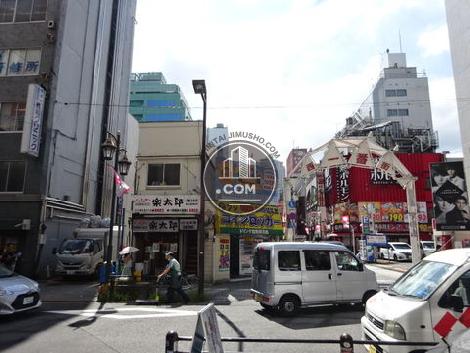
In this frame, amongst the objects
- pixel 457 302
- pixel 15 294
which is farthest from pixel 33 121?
pixel 457 302

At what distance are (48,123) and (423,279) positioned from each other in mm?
22873

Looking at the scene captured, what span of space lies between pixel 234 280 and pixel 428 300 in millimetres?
16543

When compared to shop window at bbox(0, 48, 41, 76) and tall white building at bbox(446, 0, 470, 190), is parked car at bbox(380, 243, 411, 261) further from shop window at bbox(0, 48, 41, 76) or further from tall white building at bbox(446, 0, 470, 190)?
shop window at bbox(0, 48, 41, 76)

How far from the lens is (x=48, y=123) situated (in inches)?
915

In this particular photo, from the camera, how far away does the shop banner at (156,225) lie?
67.6 ft

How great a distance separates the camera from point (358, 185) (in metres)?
52.1

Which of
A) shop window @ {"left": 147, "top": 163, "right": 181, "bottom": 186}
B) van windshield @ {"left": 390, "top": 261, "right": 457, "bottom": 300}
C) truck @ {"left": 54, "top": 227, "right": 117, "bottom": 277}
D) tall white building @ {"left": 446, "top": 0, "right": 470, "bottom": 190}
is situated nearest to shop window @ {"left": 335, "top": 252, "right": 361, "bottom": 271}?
van windshield @ {"left": 390, "top": 261, "right": 457, "bottom": 300}

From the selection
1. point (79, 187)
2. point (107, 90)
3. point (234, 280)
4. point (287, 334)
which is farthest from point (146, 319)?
point (107, 90)

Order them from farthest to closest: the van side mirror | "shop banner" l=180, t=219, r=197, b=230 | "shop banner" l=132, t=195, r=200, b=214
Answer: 1. "shop banner" l=180, t=219, r=197, b=230
2. "shop banner" l=132, t=195, r=200, b=214
3. the van side mirror

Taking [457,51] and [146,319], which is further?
[457,51]

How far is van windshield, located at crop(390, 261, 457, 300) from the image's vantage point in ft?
18.1

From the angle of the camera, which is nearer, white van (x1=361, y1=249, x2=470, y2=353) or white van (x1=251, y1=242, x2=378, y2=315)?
white van (x1=361, y1=249, x2=470, y2=353)

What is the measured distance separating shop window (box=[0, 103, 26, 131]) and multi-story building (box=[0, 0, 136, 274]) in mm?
62

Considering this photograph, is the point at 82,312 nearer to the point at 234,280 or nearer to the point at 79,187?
the point at 234,280
